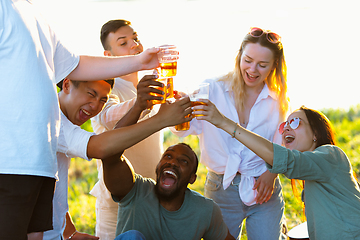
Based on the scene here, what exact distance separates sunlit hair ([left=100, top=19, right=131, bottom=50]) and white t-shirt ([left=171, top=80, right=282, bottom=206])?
1.04 m

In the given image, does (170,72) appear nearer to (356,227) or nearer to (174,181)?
(174,181)

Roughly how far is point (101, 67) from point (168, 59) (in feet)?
1.42

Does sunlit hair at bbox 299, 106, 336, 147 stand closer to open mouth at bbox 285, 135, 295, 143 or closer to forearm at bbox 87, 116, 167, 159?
open mouth at bbox 285, 135, 295, 143

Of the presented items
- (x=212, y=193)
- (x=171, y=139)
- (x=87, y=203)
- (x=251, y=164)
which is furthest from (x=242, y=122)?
(x=171, y=139)

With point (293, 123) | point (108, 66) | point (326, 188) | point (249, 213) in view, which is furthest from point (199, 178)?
point (108, 66)

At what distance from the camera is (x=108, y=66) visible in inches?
88.9

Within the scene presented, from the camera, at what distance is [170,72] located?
93.0 inches

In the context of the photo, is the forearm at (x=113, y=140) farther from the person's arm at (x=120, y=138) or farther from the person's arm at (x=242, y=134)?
the person's arm at (x=242, y=134)

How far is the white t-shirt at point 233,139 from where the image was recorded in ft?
10.3

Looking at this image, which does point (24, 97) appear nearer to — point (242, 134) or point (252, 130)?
point (242, 134)

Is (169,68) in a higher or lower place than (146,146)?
higher

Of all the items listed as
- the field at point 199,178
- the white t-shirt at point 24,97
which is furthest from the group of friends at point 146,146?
the field at point 199,178

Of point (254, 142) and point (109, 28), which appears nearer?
point (254, 142)

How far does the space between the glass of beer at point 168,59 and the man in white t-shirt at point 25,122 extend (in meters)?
0.78
